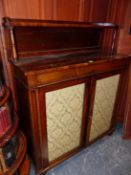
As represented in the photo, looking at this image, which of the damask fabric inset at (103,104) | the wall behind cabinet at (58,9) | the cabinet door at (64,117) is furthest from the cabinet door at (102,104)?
the wall behind cabinet at (58,9)

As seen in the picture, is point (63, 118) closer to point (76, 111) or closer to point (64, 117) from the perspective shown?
point (64, 117)

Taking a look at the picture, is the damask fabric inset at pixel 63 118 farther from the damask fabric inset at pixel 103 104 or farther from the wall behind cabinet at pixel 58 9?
the wall behind cabinet at pixel 58 9

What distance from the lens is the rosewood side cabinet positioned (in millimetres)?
1047

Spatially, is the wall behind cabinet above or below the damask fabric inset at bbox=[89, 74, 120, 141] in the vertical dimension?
above

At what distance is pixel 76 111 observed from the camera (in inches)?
52.1

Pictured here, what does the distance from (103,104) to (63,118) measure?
53 cm

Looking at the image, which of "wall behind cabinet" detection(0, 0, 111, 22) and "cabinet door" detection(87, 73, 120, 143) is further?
"cabinet door" detection(87, 73, 120, 143)

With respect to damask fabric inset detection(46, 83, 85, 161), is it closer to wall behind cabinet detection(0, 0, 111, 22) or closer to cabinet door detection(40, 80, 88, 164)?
cabinet door detection(40, 80, 88, 164)

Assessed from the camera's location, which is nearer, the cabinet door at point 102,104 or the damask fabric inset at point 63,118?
the damask fabric inset at point 63,118

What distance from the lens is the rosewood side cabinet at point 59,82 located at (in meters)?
1.05

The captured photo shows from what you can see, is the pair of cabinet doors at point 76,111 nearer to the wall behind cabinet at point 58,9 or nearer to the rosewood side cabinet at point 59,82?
the rosewood side cabinet at point 59,82

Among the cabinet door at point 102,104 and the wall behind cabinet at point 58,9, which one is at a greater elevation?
the wall behind cabinet at point 58,9

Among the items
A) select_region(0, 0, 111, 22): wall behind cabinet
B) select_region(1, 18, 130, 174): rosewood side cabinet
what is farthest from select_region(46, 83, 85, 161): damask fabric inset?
select_region(0, 0, 111, 22): wall behind cabinet

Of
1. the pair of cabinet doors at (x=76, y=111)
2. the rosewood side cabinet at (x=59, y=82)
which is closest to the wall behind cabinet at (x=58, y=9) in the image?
the rosewood side cabinet at (x=59, y=82)
